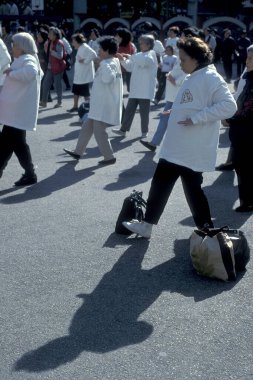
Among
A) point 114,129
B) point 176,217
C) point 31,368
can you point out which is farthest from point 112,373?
point 114,129

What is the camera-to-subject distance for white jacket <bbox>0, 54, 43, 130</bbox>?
8.20 metres

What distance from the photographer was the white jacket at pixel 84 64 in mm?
14172

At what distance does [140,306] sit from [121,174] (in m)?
4.22

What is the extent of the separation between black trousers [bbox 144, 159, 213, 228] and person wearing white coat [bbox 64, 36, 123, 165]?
341 centimetres

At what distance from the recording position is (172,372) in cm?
418

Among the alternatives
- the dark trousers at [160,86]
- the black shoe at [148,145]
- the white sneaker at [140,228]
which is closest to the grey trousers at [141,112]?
the black shoe at [148,145]

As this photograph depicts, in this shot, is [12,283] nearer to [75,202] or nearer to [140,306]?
[140,306]

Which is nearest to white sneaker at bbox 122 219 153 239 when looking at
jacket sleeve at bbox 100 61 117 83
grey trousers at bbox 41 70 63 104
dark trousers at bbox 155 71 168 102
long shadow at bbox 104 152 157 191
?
long shadow at bbox 104 152 157 191

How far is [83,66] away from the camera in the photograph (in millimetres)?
14344

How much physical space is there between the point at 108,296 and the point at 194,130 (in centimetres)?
165

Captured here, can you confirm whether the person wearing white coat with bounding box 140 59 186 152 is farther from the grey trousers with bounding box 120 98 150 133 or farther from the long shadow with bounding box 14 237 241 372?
the long shadow with bounding box 14 237 241 372

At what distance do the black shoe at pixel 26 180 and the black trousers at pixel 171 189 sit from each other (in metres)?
2.60

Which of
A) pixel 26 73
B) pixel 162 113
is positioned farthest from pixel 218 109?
pixel 26 73

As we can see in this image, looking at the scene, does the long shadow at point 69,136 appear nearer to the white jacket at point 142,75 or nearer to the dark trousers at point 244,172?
the white jacket at point 142,75
